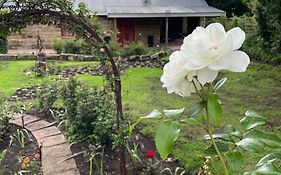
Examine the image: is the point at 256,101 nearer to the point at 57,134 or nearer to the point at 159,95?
the point at 159,95

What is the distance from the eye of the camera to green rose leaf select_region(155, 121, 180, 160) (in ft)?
3.19

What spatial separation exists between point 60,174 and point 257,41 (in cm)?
1197

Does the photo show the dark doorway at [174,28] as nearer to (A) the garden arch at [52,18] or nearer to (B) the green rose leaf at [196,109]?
(A) the garden arch at [52,18]

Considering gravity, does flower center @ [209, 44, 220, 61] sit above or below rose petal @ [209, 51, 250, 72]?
above

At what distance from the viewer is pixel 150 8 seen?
62.4 ft

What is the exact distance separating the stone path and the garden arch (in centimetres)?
60

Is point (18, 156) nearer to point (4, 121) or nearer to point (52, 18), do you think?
point (4, 121)

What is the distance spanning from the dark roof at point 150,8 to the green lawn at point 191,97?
277 inches

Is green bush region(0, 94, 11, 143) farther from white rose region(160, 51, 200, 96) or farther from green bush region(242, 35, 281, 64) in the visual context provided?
green bush region(242, 35, 281, 64)

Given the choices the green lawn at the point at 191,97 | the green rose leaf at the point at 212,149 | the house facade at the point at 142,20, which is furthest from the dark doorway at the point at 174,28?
the green rose leaf at the point at 212,149

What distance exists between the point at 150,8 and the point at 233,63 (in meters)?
18.5

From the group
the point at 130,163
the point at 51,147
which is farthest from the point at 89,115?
the point at 130,163

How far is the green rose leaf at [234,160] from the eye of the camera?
100cm

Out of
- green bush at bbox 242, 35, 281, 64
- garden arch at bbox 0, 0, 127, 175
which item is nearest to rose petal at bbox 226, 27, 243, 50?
garden arch at bbox 0, 0, 127, 175
